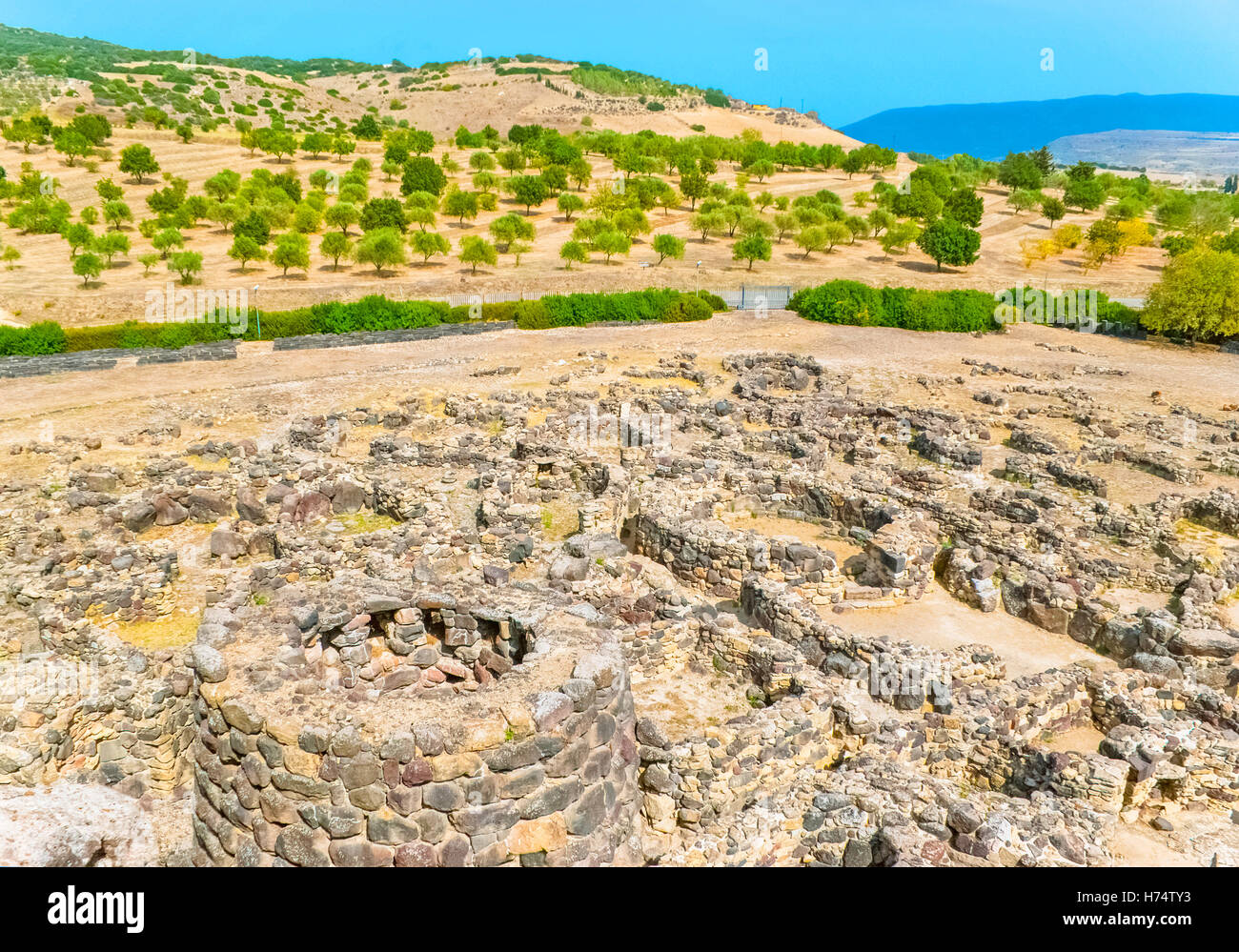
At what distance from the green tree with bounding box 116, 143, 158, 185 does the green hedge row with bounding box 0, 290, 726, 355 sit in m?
37.0

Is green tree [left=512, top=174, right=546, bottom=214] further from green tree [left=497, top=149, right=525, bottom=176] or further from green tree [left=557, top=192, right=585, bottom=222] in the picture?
green tree [left=497, top=149, right=525, bottom=176]

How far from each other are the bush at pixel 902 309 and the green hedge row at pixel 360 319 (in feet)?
21.4

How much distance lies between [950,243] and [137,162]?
6879cm

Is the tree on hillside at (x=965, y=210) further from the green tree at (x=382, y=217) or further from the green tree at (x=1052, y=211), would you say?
the green tree at (x=382, y=217)

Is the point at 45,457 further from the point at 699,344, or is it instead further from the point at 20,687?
the point at 699,344

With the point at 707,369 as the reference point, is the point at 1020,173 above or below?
above

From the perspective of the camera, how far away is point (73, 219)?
6506 cm

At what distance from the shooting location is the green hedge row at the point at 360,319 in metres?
38.9

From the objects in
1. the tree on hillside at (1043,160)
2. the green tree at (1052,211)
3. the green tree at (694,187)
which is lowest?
the green tree at (1052,211)

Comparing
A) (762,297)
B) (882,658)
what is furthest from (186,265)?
(882,658)

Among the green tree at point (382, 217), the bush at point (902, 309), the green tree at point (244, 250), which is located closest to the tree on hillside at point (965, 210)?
the bush at point (902, 309)

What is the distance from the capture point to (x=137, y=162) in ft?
244

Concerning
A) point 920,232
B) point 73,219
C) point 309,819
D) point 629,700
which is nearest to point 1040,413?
point 629,700

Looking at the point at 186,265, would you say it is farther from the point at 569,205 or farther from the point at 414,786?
the point at 414,786
